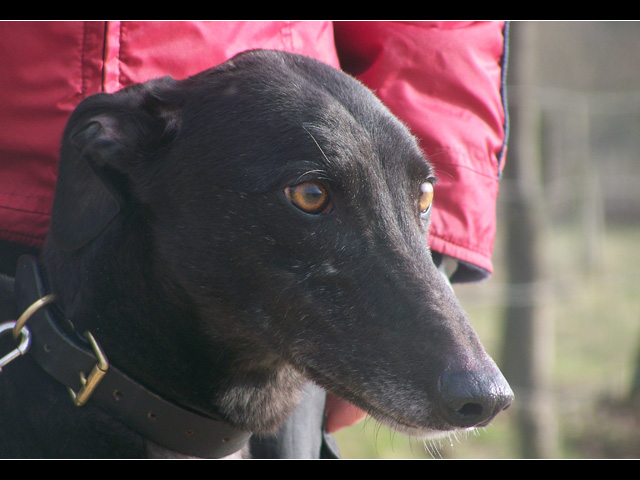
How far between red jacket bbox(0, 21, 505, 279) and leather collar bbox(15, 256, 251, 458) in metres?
0.24

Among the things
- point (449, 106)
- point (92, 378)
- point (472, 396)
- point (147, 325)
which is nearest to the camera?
point (472, 396)

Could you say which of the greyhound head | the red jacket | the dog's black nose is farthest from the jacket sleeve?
the dog's black nose

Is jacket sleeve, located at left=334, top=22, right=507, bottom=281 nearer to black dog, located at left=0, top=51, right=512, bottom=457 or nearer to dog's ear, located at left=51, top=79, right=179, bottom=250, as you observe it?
black dog, located at left=0, top=51, right=512, bottom=457

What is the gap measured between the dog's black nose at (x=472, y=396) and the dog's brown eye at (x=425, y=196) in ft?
2.00

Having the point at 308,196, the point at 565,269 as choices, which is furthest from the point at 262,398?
the point at 565,269

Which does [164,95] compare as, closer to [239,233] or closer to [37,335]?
[239,233]

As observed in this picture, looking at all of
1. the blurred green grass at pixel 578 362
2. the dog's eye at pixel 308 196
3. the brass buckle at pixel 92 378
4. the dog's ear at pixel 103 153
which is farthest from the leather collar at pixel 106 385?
the blurred green grass at pixel 578 362

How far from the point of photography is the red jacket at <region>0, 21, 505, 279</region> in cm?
208

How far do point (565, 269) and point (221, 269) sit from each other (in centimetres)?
997

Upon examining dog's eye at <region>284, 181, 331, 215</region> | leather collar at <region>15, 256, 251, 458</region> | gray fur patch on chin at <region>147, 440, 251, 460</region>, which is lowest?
gray fur patch on chin at <region>147, 440, 251, 460</region>

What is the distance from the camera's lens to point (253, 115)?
2053 mm

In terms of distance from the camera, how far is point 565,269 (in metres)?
11.2

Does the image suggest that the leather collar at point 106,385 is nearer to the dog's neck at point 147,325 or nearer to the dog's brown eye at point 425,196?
the dog's neck at point 147,325

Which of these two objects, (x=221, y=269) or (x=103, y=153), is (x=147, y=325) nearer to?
(x=221, y=269)
